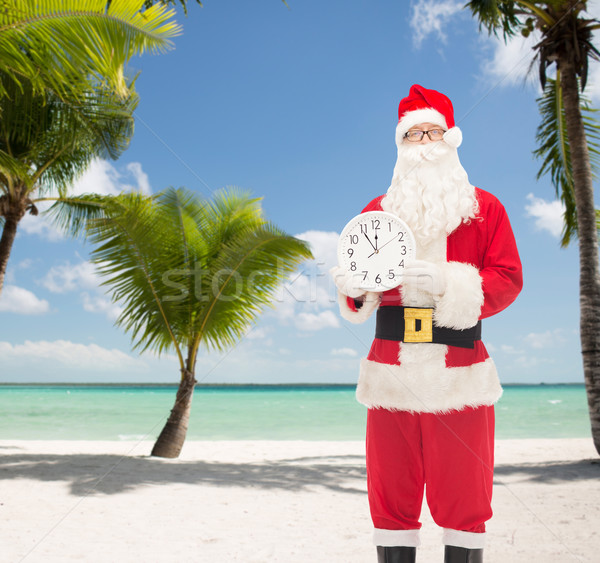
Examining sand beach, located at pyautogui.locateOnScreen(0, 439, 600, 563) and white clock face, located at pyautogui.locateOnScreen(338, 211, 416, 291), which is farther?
sand beach, located at pyautogui.locateOnScreen(0, 439, 600, 563)

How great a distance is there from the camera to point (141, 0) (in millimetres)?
4207

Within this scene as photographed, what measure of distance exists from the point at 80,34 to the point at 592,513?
20.2ft

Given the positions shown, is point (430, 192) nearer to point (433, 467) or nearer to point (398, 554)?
point (433, 467)

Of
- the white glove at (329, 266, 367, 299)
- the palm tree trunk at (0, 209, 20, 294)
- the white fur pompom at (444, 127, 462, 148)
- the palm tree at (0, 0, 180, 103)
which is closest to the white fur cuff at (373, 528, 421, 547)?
the white glove at (329, 266, 367, 299)

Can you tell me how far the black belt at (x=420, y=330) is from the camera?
220 centimetres

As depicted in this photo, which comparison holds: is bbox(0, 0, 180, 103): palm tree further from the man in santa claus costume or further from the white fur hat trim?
the man in santa claus costume

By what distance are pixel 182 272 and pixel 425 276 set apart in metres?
5.80

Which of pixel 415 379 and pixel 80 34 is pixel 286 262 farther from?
pixel 415 379

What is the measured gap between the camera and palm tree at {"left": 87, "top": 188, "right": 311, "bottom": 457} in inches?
282

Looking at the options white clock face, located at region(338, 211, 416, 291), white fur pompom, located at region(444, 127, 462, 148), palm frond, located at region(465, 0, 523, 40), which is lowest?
white clock face, located at region(338, 211, 416, 291)

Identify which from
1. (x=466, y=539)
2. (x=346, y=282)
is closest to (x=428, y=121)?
(x=346, y=282)

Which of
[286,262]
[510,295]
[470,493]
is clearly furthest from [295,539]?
→ [286,262]

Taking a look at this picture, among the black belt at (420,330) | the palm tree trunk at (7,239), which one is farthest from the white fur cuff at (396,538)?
the palm tree trunk at (7,239)

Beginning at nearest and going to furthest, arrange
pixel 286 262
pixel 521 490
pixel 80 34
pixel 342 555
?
pixel 342 555
pixel 80 34
pixel 521 490
pixel 286 262
